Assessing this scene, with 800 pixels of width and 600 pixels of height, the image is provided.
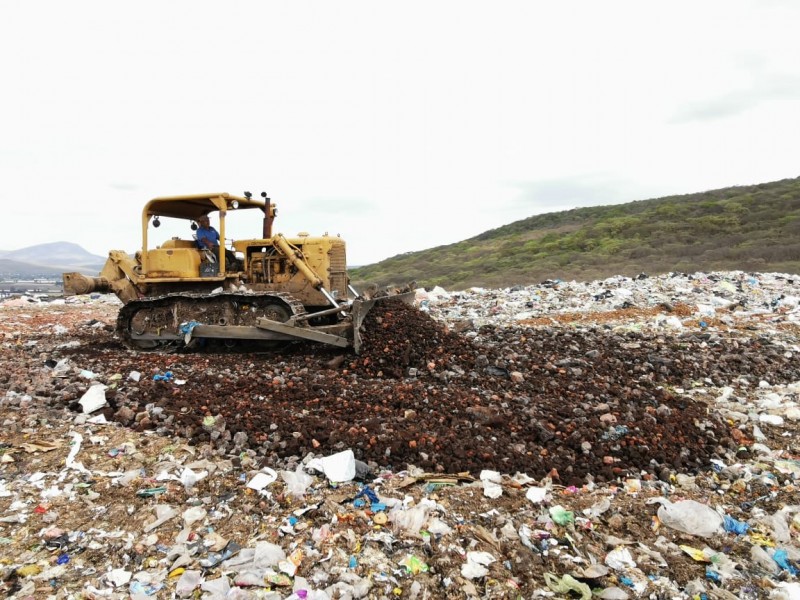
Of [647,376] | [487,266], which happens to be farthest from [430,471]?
[487,266]

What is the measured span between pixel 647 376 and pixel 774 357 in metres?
2.07

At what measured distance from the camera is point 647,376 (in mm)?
6184

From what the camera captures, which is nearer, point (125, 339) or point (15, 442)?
point (15, 442)

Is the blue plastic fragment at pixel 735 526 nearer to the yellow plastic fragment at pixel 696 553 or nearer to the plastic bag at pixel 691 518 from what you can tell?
the plastic bag at pixel 691 518

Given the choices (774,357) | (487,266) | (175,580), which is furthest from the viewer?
(487,266)

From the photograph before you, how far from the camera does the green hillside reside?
21469mm

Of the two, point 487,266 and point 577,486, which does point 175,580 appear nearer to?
point 577,486

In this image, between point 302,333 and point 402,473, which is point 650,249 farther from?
point 402,473

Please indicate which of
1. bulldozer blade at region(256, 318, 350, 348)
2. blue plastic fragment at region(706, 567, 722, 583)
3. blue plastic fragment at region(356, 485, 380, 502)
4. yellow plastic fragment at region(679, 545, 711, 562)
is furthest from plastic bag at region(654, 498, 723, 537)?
bulldozer blade at region(256, 318, 350, 348)

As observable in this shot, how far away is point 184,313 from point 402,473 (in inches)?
195

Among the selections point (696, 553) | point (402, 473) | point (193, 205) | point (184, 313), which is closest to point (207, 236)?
point (193, 205)

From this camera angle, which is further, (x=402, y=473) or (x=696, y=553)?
(x=402, y=473)

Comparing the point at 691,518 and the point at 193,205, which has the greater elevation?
the point at 193,205

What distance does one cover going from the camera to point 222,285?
763 cm
